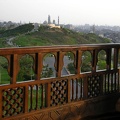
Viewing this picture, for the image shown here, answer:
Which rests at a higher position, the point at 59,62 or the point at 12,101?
the point at 59,62

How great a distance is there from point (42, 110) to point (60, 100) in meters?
0.30

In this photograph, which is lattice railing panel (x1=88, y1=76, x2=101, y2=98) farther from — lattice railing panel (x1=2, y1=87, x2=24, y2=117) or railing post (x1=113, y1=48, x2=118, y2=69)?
lattice railing panel (x1=2, y1=87, x2=24, y2=117)

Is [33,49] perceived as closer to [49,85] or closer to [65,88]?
[49,85]

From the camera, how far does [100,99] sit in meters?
3.76

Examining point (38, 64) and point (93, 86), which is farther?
point (93, 86)

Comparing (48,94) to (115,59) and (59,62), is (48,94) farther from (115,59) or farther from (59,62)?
(115,59)

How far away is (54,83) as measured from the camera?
3256 millimetres

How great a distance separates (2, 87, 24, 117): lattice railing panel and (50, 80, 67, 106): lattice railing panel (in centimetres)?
42

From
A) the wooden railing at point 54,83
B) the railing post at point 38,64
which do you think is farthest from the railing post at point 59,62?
the railing post at point 38,64

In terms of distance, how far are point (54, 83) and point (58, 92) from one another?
0.43ft

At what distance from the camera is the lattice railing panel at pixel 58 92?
128 inches

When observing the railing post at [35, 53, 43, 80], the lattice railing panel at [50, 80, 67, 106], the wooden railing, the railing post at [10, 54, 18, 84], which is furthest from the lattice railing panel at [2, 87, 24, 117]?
the lattice railing panel at [50, 80, 67, 106]

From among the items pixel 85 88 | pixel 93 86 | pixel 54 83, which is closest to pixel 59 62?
pixel 54 83

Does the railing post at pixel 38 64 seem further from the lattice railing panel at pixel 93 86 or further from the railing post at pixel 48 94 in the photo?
the lattice railing panel at pixel 93 86
